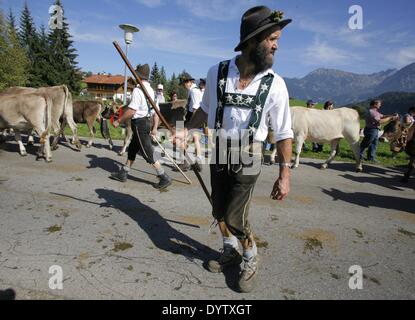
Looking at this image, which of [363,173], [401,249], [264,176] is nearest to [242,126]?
[401,249]

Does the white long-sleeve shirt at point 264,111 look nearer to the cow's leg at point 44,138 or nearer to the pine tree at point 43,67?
the cow's leg at point 44,138

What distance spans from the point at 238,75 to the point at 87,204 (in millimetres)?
3388

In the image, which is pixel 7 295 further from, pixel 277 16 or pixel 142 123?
pixel 142 123

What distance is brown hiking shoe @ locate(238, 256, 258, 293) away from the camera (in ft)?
8.68

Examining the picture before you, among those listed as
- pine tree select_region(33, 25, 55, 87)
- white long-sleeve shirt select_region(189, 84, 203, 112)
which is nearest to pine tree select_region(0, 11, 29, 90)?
pine tree select_region(33, 25, 55, 87)

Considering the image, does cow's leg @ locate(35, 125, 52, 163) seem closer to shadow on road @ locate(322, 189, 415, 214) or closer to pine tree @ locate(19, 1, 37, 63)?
shadow on road @ locate(322, 189, 415, 214)

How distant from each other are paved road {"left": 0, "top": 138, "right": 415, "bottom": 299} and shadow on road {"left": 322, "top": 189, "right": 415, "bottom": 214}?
0.03 metres

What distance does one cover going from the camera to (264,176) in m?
7.01

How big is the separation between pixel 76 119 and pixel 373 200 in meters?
9.88

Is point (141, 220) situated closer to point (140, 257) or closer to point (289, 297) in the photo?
point (140, 257)

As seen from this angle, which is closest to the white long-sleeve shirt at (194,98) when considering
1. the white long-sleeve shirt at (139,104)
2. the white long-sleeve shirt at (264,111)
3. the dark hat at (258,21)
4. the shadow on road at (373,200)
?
the white long-sleeve shirt at (139,104)

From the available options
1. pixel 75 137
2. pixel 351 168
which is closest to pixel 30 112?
pixel 75 137

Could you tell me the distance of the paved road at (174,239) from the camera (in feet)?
8.76

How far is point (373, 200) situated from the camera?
5.64 metres
